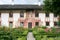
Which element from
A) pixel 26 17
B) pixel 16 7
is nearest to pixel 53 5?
pixel 26 17

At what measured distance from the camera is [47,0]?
20.7 meters

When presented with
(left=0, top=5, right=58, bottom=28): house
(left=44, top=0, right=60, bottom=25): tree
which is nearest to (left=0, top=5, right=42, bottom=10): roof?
(left=0, top=5, right=58, bottom=28): house

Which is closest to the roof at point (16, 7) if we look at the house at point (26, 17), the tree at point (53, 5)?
the house at point (26, 17)

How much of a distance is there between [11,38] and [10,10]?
2386 centimetres

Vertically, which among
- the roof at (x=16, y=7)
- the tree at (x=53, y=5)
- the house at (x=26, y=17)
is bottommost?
the house at (x=26, y=17)

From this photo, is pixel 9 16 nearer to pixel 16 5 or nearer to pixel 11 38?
pixel 16 5

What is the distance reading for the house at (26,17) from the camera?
33188 mm

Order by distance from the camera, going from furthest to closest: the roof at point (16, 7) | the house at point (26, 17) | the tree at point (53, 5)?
the roof at point (16, 7)
the house at point (26, 17)
the tree at point (53, 5)

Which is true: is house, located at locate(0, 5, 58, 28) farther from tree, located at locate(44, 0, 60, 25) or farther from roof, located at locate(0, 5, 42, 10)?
tree, located at locate(44, 0, 60, 25)

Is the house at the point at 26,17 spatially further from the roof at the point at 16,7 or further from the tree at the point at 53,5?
the tree at the point at 53,5

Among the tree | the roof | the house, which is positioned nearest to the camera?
the tree

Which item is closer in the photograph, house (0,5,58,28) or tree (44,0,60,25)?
tree (44,0,60,25)

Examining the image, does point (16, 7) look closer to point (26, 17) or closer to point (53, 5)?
point (26, 17)

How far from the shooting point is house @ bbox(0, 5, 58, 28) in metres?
33.2
